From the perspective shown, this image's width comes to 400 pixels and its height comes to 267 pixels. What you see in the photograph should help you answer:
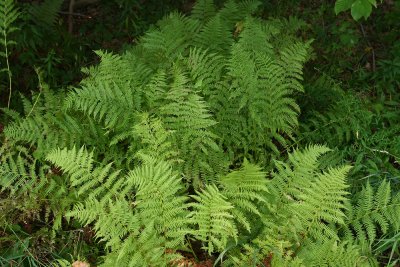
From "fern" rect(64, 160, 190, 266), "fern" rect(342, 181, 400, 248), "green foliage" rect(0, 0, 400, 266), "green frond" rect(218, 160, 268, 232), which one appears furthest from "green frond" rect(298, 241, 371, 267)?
"fern" rect(64, 160, 190, 266)

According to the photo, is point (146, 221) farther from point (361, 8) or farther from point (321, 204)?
point (361, 8)

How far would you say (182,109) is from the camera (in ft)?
12.1

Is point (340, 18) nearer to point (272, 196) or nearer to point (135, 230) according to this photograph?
point (272, 196)

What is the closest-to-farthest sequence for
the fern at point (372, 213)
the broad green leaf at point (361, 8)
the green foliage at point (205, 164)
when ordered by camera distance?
the broad green leaf at point (361, 8) → the green foliage at point (205, 164) → the fern at point (372, 213)

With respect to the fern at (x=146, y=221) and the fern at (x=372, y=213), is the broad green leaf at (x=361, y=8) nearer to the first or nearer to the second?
the fern at (x=372, y=213)

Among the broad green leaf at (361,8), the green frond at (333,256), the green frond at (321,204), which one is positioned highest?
the broad green leaf at (361,8)

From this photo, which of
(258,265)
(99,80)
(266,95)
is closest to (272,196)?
(258,265)

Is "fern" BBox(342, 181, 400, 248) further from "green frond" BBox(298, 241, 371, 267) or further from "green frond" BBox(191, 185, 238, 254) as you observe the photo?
"green frond" BBox(191, 185, 238, 254)

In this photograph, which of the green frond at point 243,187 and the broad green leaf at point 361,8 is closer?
the broad green leaf at point 361,8

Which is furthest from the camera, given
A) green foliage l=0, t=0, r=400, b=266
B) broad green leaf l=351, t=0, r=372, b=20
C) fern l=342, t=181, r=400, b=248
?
fern l=342, t=181, r=400, b=248

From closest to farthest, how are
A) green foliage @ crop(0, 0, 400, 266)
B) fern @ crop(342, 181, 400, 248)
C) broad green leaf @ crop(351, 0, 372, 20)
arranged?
1. broad green leaf @ crop(351, 0, 372, 20)
2. green foliage @ crop(0, 0, 400, 266)
3. fern @ crop(342, 181, 400, 248)

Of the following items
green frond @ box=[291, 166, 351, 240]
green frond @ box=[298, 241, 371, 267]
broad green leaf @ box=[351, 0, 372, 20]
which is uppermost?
broad green leaf @ box=[351, 0, 372, 20]

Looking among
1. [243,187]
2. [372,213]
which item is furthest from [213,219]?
[372,213]

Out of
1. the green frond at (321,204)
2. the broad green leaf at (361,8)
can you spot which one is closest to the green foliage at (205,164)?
the green frond at (321,204)
